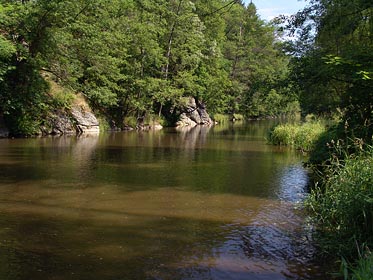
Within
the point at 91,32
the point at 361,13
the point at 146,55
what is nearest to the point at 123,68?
the point at 146,55

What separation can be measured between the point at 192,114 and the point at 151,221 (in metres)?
39.3

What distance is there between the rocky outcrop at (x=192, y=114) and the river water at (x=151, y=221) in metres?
29.0

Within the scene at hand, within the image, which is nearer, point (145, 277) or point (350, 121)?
point (145, 277)

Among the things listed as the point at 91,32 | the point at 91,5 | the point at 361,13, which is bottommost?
the point at 361,13

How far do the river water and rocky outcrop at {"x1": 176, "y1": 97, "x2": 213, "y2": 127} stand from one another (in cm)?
2897

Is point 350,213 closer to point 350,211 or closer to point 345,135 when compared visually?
point 350,211

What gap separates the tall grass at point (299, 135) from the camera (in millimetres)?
21453

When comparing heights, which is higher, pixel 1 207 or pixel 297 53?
pixel 297 53

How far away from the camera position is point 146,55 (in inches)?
1416

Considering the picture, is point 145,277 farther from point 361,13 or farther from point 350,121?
point 361,13

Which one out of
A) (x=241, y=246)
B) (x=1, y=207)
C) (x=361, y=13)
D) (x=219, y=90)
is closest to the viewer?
(x=241, y=246)

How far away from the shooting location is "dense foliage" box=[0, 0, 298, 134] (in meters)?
23.4

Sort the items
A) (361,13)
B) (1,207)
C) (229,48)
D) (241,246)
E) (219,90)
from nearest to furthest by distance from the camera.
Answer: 1. (241,246)
2. (1,207)
3. (361,13)
4. (219,90)
5. (229,48)

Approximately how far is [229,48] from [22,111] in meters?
41.3
